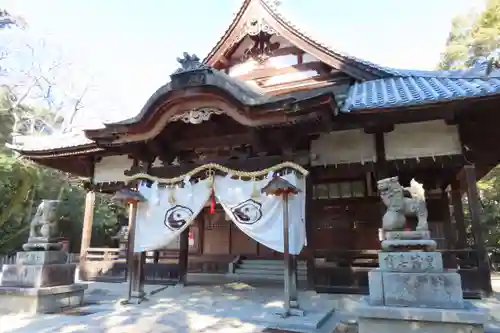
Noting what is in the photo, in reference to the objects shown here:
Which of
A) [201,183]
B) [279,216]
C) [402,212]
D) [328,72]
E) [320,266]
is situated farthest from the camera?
[328,72]

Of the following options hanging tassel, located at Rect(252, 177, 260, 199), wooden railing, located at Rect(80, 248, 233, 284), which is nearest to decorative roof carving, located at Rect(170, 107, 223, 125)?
hanging tassel, located at Rect(252, 177, 260, 199)

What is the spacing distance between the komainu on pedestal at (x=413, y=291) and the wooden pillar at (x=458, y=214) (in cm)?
633

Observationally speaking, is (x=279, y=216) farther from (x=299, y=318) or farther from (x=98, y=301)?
(x=98, y=301)

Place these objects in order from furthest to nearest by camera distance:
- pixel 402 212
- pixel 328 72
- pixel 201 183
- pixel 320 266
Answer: pixel 328 72, pixel 320 266, pixel 201 183, pixel 402 212

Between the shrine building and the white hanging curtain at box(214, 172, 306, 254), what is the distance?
1.54 ft

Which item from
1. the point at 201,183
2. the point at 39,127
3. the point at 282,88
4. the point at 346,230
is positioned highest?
the point at 39,127

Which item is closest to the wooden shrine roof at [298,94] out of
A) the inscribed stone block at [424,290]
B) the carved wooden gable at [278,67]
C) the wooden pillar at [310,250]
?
the carved wooden gable at [278,67]

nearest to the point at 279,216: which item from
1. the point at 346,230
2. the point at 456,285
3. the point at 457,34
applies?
the point at 456,285

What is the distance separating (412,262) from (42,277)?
6618mm

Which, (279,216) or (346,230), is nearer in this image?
(279,216)

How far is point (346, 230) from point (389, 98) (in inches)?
181

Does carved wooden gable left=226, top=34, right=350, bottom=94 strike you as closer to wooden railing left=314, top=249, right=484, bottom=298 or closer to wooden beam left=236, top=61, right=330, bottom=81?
wooden beam left=236, top=61, right=330, bottom=81

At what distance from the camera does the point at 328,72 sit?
382 inches

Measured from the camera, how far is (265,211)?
6.64 m
